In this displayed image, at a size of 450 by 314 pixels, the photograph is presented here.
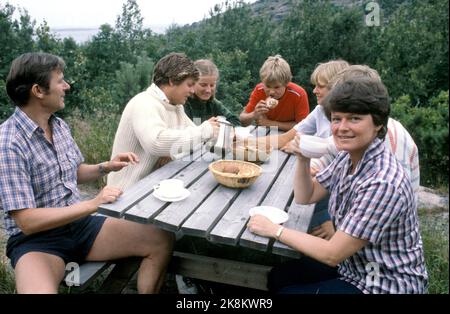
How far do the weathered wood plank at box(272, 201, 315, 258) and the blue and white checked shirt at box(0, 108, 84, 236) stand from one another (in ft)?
3.69

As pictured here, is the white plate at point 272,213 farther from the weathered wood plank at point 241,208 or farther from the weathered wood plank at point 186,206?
the weathered wood plank at point 186,206

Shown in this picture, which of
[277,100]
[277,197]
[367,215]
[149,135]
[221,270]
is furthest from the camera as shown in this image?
[277,100]

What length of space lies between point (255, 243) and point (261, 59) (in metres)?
6.36

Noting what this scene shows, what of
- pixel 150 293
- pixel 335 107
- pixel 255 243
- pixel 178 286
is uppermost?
pixel 335 107

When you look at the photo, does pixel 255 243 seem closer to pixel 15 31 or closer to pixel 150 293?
pixel 150 293

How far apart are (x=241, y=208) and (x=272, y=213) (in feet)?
0.57

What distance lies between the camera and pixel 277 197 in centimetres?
227

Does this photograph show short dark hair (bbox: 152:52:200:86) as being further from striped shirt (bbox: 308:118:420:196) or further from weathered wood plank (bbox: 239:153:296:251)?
striped shirt (bbox: 308:118:420:196)

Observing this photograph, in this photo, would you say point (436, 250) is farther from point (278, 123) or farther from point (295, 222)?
point (278, 123)

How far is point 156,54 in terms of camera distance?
25.7 ft

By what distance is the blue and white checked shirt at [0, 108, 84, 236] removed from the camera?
1.91m

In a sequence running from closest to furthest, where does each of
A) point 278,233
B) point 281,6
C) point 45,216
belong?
point 278,233, point 45,216, point 281,6

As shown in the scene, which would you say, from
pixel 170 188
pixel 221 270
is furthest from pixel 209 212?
pixel 221 270
